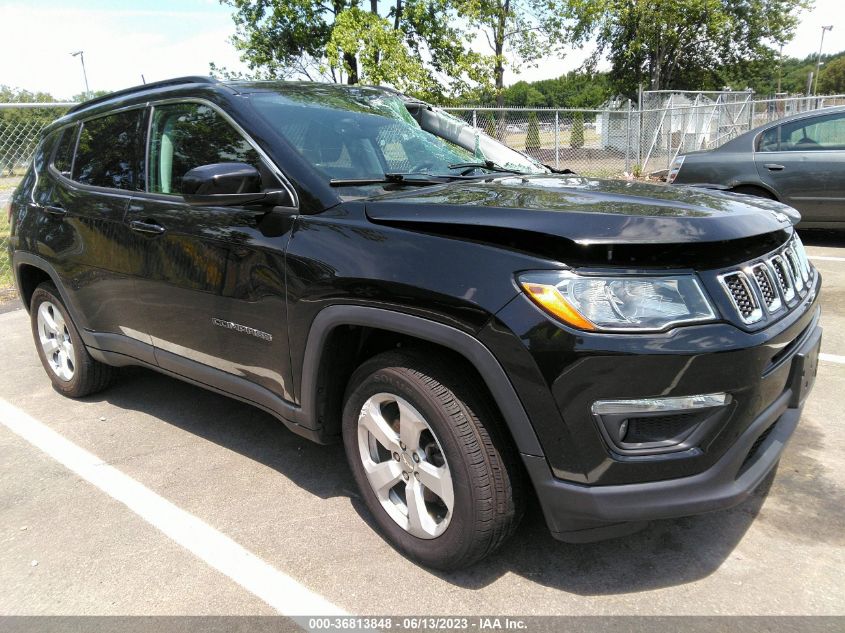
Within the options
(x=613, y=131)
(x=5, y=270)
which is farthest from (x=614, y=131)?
(x=5, y=270)

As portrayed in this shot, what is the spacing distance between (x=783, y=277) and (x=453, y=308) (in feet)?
4.09

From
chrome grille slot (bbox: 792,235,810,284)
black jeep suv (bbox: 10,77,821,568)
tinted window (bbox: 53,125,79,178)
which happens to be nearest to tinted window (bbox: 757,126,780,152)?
black jeep suv (bbox: 10,77,821,568)

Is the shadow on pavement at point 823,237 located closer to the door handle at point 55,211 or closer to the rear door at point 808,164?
the rear door at point 808,164

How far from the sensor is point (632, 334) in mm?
1900

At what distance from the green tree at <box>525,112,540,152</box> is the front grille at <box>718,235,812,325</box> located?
12.2m

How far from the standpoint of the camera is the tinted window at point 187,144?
298 cm

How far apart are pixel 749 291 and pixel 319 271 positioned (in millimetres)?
1516

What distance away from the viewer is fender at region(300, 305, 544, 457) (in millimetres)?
2051

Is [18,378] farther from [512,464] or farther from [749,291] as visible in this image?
[749,291]

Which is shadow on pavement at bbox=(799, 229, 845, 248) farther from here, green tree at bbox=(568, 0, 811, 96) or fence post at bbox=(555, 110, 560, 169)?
green tree at bbox=(568, 0, 811, 96)

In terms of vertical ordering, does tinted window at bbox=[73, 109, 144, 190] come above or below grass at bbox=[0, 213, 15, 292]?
above

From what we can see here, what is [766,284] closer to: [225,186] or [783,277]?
[783,277]

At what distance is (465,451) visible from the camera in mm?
2168

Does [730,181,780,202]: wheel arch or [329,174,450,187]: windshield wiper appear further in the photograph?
[730,181,780,202]: wheel arch
